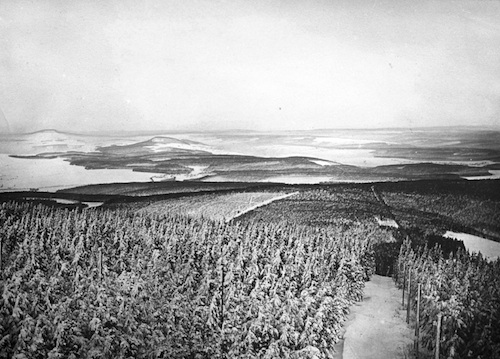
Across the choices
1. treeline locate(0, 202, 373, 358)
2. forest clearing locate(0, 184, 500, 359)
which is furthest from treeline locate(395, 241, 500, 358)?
treeline locate(0, 202, 373, 358)

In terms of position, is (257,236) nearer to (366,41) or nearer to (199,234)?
(199,234)

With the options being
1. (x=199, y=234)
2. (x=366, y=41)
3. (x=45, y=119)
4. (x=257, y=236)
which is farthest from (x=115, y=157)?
(x=366, y=41)

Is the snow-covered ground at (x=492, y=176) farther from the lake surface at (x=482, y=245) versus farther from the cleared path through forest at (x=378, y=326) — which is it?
the cleared path through forest at (x=378, y=326)

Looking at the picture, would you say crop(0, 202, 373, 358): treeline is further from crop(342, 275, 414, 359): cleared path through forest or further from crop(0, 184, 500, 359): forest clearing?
crop(342, 275, 414, 359): cleared path through forest

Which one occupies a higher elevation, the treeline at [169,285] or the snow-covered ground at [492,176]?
the snow-covered ground at [492,176]

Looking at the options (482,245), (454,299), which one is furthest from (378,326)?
(482,245)

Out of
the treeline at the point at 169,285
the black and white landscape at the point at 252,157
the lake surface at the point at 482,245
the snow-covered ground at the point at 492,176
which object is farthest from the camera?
the black and white landscape at the point at 252,157

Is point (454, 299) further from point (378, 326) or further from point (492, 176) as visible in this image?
point (492, 176)

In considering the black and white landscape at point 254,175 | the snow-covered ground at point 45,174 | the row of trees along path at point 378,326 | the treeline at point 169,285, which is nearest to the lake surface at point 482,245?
the black and white landscape at point 254,175
